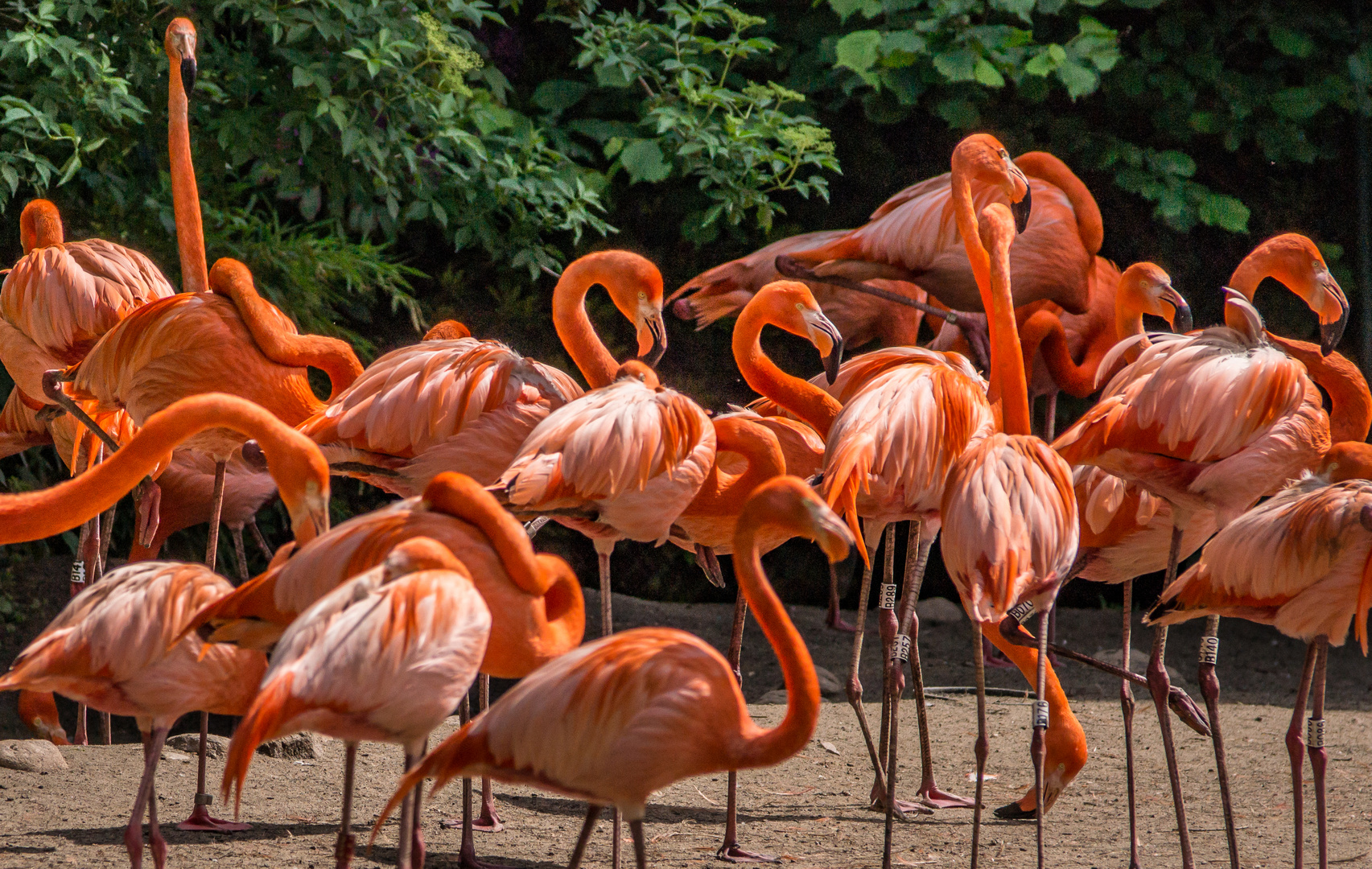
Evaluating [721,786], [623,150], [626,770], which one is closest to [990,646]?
[721,786]

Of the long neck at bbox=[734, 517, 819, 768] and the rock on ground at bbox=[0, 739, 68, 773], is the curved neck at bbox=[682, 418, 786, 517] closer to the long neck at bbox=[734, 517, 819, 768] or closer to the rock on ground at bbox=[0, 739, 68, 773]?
the long neck at bbox=[734, 517, 819, 768]

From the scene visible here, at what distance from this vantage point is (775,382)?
157 inches

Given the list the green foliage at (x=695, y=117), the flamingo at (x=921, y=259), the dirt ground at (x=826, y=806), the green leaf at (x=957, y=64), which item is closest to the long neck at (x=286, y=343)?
the dirt ground at (x=826, y=806)

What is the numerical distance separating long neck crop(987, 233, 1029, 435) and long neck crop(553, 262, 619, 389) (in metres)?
1.08

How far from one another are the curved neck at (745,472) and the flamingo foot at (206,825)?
1.40 meters

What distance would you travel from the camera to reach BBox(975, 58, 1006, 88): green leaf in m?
5.93

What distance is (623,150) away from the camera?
19.8ft

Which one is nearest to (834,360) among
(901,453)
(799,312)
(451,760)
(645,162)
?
(799,312)

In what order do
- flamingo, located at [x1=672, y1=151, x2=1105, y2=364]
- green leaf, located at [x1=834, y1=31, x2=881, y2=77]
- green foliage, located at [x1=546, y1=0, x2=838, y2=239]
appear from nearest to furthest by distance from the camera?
flamingo, located at [x1=672, y1=151, x2=1105, y2=364]
green foliage, located at [x1=546, y1=0, x2=838, y2=239]
green leaf, located at [x1=834, y1=31, x2=881, y2=77]

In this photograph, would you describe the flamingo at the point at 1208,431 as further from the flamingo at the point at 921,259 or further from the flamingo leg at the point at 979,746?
the flamingo at the point at 921,259

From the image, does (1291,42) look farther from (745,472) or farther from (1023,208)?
(745,472)

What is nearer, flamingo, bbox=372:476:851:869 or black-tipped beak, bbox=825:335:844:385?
flamingo, bbox=372:476:851:869

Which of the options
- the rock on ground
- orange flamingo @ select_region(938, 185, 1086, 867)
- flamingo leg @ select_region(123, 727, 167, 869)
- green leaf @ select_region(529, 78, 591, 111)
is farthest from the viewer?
green leaf @ select_region(529, 78, 591, 111)

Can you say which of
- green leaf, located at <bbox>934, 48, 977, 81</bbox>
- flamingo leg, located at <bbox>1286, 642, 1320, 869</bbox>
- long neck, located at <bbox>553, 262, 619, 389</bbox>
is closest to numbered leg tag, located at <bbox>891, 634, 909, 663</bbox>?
flamingo leg, located at <bbox>1286, 642, 1320, 869</bbox>
